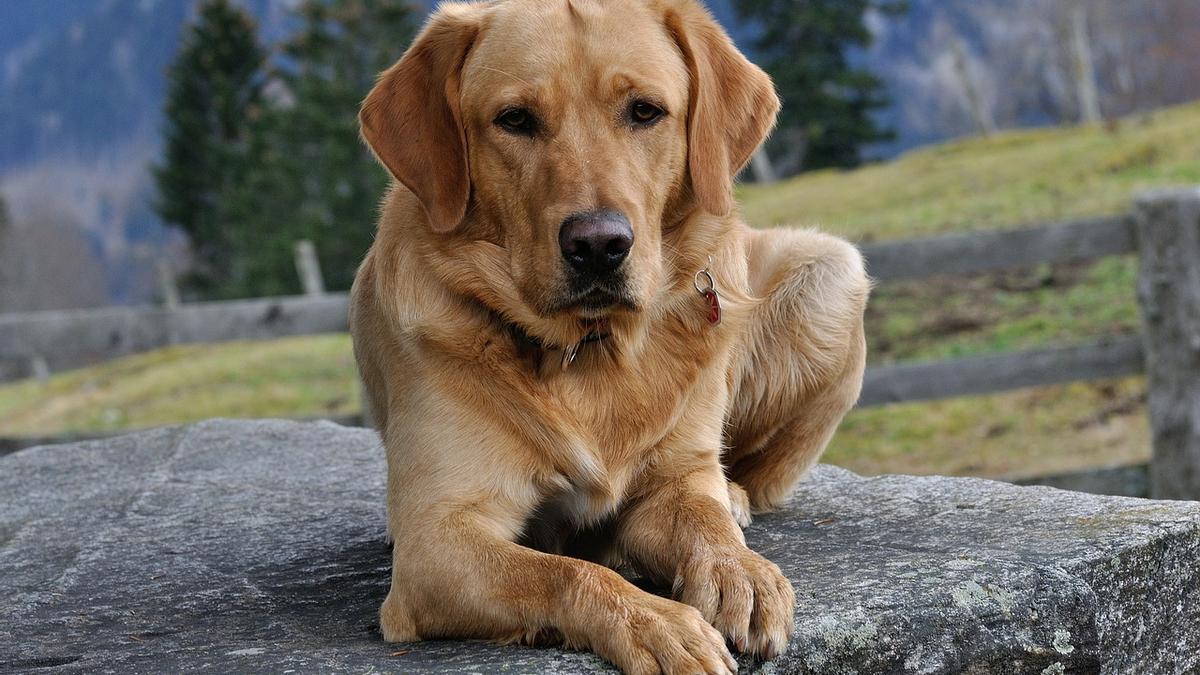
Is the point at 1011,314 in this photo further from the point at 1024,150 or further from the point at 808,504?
the point at 1024,150

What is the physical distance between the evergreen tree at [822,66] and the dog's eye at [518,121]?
3527 cm

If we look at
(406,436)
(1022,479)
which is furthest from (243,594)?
(1022,479)

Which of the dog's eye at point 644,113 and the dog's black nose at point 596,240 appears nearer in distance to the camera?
the dog's black nose at point 596,240

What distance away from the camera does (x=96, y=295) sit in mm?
75500

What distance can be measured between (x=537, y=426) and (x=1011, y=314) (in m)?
10.5

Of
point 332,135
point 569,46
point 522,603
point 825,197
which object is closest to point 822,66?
point 825,197

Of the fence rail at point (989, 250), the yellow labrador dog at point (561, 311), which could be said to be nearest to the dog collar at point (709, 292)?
the yellow labrador dog at point (561, 311)

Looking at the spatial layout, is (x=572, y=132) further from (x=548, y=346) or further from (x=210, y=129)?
(x=210, y=129)

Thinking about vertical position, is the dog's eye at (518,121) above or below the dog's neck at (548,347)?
above

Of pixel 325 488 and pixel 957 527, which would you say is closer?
pixel 957 527

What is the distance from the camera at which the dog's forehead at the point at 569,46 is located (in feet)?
9.39

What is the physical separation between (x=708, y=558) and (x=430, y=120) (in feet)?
4.09

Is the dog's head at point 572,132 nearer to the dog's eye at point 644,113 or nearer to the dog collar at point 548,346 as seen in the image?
the dog's eye at point 644,113

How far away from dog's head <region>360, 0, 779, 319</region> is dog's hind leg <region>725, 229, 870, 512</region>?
698 mm
